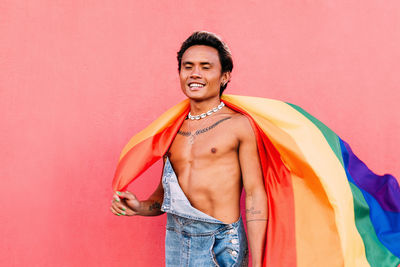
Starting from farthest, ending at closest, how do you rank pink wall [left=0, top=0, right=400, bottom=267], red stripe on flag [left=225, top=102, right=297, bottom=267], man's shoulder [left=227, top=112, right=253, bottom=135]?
pink wall [left=0, top=0, right=400, bottom=267] < man's shoulder [left=227, top=112, right=253, bottom=135] < red stripe on flag [left=225, top=102, right=297, bottom=267]

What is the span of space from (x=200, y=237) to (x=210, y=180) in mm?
236

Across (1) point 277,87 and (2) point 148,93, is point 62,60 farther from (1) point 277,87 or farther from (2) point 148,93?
(1) point 277,87

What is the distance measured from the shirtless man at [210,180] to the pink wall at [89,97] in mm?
605

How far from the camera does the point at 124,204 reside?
2.06 meters

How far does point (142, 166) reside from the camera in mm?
2068

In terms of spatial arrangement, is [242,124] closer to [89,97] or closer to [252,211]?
[252,211]

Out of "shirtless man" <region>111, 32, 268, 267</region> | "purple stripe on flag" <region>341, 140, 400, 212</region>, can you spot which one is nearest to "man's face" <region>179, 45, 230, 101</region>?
"shirtless man" <region>111, 32, 268, 267</region>

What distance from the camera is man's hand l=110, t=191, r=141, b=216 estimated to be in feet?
6.63

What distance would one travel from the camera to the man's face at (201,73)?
2.00 meters

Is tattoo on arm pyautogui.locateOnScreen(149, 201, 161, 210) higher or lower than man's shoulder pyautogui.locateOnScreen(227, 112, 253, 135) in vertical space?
lower

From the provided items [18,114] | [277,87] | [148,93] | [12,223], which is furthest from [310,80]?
[12,223]

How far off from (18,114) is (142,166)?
3.32 ft

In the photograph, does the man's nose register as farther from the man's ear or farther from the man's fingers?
the man's fingers

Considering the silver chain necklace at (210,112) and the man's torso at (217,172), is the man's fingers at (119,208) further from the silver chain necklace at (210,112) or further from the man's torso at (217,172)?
the silver chain necklace at (210,112)
